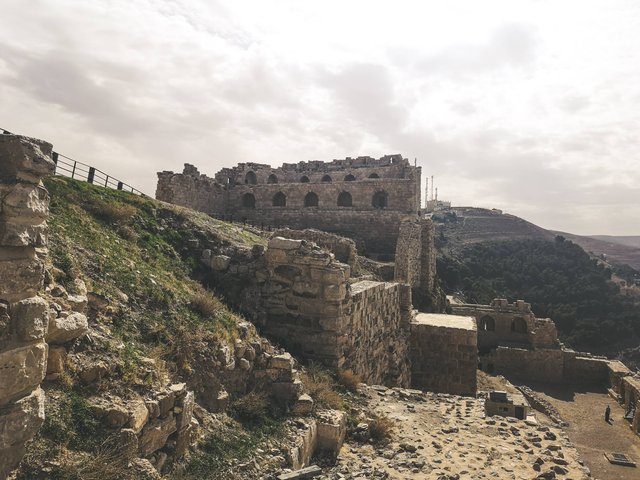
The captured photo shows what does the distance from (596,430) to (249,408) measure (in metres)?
18.7

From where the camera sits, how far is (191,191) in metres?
25.3

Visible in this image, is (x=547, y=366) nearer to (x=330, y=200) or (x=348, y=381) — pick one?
(x=330, y=200)

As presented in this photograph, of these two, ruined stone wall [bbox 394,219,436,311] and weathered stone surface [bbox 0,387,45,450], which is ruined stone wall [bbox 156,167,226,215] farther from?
weathered stone surface [bbox 0,387,45,450]

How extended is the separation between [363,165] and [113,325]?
32.3 m

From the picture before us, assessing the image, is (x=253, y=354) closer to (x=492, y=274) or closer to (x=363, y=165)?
(x=363, y=165)

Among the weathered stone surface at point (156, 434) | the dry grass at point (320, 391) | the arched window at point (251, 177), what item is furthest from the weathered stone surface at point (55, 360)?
the arched window at point (251, 177)

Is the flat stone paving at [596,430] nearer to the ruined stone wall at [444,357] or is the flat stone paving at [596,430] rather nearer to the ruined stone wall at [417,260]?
the ruined stone wall at [444,357]

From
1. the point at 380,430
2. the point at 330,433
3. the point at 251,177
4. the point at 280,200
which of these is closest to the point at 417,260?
the point at 280,200

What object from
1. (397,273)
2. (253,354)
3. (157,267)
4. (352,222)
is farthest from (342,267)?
(352,222)

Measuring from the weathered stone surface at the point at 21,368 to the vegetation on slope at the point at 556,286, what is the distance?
44.6 m

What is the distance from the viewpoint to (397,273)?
21844 millimetres

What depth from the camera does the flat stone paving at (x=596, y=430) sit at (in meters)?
14.2

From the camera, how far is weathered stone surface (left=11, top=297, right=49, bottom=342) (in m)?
2.96

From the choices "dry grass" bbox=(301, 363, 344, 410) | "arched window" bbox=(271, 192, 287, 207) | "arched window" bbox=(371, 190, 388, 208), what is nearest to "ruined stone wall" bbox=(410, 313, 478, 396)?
"dry grass" bbox=(301, 363, 344, 410)
